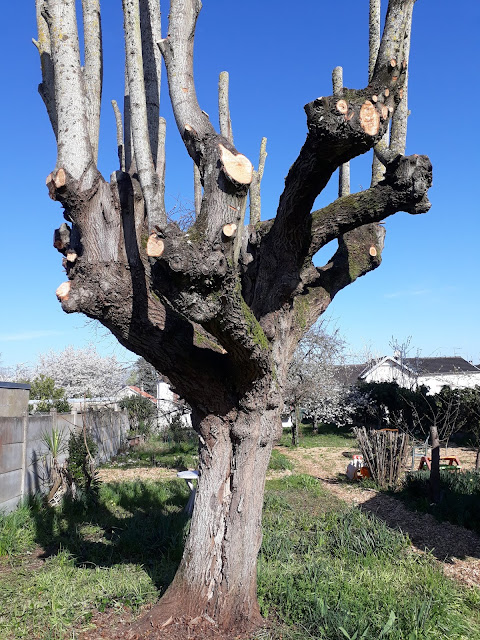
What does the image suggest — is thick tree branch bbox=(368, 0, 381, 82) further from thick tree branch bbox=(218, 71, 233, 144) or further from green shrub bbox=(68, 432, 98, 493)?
green shrub bbox=(68, 432, 98, 493)

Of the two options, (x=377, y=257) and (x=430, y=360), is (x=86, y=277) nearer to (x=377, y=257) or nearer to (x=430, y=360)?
(x=377, y=257)

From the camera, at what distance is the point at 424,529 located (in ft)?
22.8

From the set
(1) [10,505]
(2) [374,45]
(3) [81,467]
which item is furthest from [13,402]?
(2) [374,45]

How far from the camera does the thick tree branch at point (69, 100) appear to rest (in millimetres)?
3650

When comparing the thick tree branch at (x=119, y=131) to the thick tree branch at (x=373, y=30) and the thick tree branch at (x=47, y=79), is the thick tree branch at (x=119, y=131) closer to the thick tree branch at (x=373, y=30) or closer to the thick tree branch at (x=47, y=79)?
the thick tree branch at (x=47, y=79)

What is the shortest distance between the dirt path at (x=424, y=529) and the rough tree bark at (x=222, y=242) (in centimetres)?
296

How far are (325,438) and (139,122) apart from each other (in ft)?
57.9

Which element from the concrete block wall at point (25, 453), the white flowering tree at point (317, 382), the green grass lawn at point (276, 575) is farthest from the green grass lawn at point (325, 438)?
the green grass lawn at point (276, 575)

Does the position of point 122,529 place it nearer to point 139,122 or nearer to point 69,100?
point 139,122

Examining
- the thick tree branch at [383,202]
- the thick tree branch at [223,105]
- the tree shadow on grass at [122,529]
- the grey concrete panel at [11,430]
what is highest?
the thick tree branch at [223,105]

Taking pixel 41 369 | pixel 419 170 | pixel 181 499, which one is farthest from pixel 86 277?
pixel 41 369

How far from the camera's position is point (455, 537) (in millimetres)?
6605

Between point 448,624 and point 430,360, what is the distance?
3195cm

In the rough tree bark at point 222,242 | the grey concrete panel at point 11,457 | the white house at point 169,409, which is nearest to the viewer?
the rough tree bark at point 222,242
